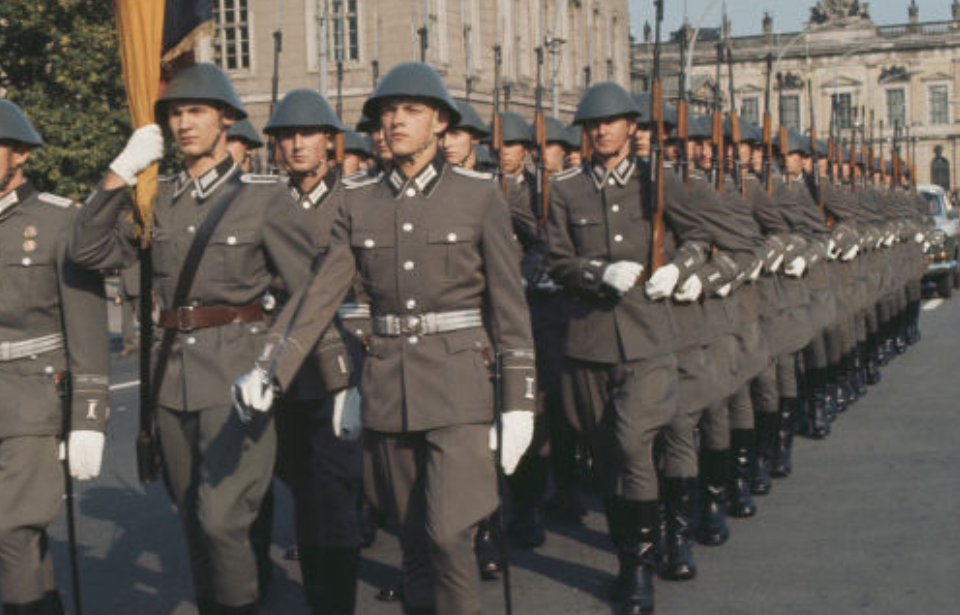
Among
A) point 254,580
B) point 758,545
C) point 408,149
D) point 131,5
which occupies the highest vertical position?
point 131,5

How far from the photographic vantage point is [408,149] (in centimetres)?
520

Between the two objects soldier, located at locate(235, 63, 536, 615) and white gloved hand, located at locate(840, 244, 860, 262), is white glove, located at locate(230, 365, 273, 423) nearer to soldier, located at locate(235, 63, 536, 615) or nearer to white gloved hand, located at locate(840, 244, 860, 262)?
soldier, located at locate(235, 63, 536, 615)

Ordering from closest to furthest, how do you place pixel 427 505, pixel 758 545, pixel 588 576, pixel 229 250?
pixel 427 505 → pixel 229 250 → pixel 588 576 → pixel 758 545

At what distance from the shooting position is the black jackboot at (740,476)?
8.58 m

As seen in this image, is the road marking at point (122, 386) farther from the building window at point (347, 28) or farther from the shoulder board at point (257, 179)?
the building window at point (347, 28)

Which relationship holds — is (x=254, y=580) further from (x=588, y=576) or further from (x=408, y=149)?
(x=588, y=576)

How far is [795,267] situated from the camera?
34.5 ft

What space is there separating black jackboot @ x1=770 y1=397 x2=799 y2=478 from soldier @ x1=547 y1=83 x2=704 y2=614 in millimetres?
3178

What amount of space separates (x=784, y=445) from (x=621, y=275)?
373cm

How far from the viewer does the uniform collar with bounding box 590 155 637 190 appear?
6848 millimetres

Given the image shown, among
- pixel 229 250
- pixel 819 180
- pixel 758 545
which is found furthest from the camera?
pixel 819 180

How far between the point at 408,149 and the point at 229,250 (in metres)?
0.70

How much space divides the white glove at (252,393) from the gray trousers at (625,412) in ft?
7.09

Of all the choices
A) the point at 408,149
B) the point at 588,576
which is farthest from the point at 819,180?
the point at 408,149
